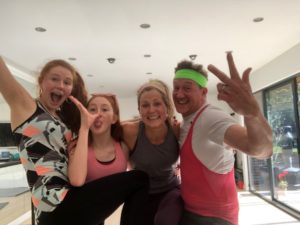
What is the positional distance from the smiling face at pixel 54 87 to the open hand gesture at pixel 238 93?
788 millimetres

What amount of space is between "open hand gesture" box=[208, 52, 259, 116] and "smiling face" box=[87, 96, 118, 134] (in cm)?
70

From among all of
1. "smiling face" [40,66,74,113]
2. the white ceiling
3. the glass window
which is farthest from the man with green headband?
the glass window

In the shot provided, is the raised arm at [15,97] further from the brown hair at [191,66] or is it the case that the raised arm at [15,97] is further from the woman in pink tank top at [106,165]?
the brown hair at [191,66]

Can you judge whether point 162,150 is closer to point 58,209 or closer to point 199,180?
point 199,180

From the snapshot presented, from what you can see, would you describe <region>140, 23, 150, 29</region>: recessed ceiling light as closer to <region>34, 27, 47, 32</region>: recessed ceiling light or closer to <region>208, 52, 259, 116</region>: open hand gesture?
<region>34, 27, 47, 32</region>: recessed ceiling light

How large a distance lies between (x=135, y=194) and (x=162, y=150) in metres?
0.30

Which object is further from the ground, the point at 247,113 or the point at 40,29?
the point at 40,29

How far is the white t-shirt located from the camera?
1.25 m

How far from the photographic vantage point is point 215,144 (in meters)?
1.29

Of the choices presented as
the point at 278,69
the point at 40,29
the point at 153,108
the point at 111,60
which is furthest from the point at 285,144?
the point at 40,29

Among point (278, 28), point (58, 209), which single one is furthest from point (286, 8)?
point (58, 209)

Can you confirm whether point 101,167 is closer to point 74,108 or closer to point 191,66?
point 74,108

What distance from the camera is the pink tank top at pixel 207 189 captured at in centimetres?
133

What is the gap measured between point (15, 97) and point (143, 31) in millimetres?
2389
